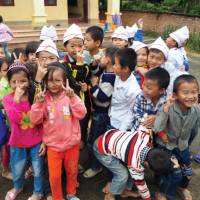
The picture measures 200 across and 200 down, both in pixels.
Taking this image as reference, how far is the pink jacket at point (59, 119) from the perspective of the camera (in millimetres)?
2568

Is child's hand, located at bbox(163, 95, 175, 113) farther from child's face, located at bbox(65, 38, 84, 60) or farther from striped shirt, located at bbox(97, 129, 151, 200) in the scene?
child's face, located at bbox(65, 38, 84, 60)

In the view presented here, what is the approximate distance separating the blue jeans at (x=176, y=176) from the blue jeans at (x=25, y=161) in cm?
117

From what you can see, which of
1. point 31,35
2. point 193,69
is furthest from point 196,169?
point 31,35

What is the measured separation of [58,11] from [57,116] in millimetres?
13863

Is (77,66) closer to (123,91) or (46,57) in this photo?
(46,57)

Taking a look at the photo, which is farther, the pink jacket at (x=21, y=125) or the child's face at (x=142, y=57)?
the child's face at (x=142, y=57)

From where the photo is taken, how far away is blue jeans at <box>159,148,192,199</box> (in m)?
2.75

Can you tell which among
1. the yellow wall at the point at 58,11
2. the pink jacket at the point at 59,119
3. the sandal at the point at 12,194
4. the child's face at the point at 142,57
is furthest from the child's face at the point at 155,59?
the yellow wall at the point at 58,11

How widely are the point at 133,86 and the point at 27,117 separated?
1038 mm

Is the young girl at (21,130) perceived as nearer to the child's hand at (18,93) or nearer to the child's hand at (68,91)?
the child's hand at (18,93)

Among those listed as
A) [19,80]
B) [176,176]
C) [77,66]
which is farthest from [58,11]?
[176,176]

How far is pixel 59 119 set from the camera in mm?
2568

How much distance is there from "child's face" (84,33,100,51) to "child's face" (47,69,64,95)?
726mm

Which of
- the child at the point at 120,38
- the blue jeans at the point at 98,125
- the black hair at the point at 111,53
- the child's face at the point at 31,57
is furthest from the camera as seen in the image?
the child at the point at 120,38
